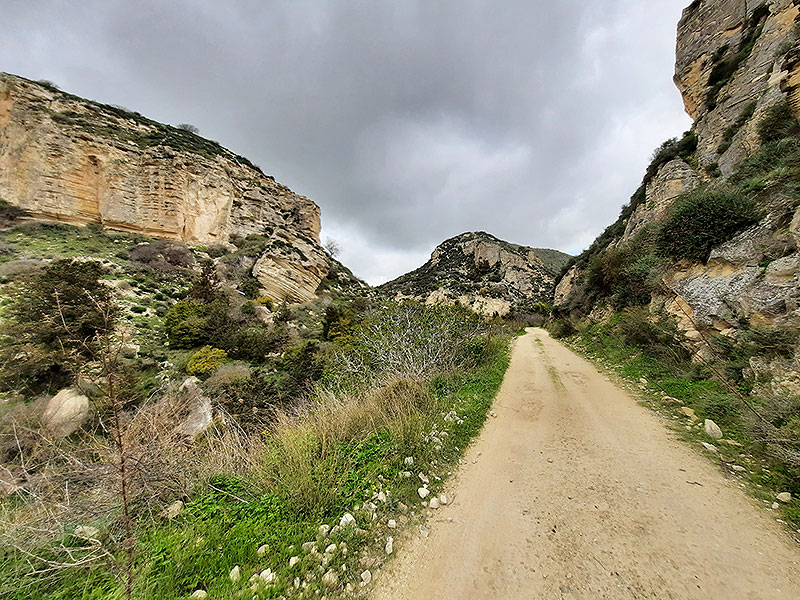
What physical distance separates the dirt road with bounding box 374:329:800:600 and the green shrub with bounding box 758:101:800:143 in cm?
1164

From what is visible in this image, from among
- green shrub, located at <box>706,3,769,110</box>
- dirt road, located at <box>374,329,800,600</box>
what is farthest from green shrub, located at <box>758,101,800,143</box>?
dirt road, located at <box>374,329,800,600</box>

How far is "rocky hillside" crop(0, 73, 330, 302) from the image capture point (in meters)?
22.0

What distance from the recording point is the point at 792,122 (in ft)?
27.5

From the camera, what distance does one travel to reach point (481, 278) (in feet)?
156

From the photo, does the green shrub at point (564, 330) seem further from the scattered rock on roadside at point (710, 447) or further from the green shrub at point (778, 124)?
the scattered rock on roadside at point (710, 447)

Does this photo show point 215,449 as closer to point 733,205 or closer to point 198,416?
point 198,416

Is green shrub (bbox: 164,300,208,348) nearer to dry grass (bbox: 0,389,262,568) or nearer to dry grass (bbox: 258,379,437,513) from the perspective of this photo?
dry grass (bbox: 0,389,262,568)

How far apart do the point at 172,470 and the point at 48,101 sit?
40.7 m

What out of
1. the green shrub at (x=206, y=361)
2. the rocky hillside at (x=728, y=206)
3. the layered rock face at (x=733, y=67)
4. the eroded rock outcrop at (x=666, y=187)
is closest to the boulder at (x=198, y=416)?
the green shrub at (x=206, y=361)

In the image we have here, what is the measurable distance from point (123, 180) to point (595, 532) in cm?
3792

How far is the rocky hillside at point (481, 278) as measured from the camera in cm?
4116

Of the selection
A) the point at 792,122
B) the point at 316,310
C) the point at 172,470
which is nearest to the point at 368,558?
the point at 172,470

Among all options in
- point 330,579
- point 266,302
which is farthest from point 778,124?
point 266,302

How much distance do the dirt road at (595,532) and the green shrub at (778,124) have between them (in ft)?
38.2
